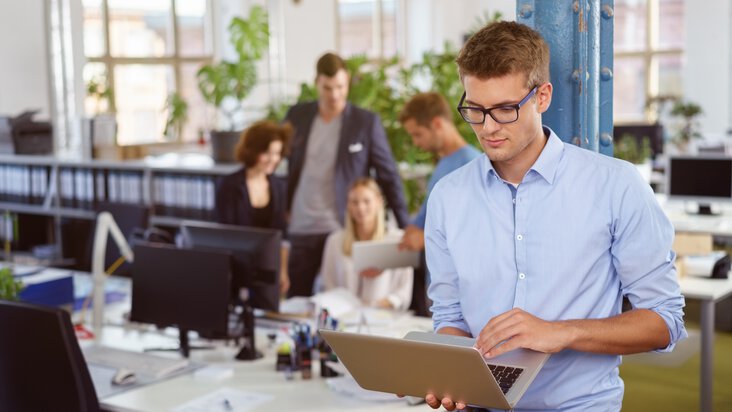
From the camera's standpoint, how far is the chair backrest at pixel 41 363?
2436 mm

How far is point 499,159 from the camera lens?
1.69m

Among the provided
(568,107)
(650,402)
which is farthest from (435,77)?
(568,107)

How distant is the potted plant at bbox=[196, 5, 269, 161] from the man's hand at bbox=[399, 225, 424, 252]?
2.72 metres

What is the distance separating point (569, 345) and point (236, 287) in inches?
77.1

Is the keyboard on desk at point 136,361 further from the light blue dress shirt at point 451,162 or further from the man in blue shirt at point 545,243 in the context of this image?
the man in blue shirt at point 545,243

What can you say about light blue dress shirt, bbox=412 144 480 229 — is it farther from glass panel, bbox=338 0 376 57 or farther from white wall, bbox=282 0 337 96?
glass panel, bbox=338 0 376 57

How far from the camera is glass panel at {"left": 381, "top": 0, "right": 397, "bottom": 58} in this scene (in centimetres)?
1135

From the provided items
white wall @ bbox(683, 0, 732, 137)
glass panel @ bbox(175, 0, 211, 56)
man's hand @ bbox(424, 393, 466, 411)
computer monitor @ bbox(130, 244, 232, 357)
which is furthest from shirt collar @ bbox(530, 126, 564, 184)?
white wall @ bbox(683, 0, 732, 137)

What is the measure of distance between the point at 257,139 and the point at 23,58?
12.2 ft

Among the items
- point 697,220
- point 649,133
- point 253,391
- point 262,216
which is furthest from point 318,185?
point 649,133

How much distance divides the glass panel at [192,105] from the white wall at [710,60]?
5.57 m

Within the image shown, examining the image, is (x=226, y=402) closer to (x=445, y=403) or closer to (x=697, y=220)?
(x=445, y=403)

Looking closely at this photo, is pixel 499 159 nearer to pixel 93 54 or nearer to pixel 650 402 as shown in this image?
pixel 650 402

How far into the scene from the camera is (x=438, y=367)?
1590 millimetres
